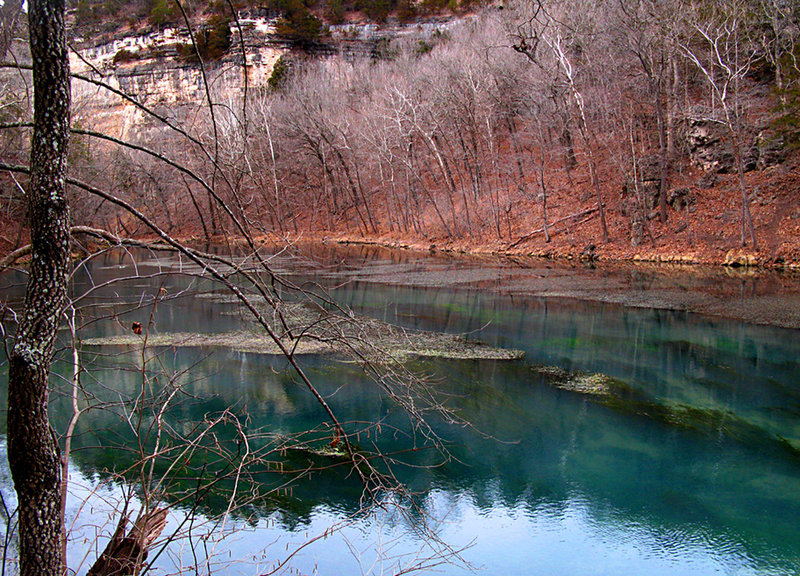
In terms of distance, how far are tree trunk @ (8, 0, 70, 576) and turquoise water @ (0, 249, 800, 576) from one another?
45cm

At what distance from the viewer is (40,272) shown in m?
2.28

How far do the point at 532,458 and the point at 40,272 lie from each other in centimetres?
668

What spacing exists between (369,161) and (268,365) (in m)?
33.7

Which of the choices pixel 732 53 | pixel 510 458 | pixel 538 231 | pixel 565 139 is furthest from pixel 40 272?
pixel 565 139

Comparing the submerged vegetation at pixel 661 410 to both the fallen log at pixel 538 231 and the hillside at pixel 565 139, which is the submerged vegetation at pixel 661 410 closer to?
the hillside at pixel 565 139

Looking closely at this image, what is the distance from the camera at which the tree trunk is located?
2.22 metres

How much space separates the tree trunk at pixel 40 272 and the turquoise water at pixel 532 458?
0.45m

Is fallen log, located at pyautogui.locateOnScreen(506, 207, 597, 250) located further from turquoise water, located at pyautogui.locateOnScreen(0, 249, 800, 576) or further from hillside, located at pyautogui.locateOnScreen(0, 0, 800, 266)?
turquoise water, located at pyautogui.locateOnScreen(0, 249, 800, 576)

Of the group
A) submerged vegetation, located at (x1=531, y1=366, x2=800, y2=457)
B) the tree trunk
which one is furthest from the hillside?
the tree trunk

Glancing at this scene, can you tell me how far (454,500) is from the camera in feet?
22.7

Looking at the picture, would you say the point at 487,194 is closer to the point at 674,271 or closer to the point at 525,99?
the point at 525,99

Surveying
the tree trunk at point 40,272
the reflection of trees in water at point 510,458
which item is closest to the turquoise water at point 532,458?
the reflection of trees in water at point 510,458

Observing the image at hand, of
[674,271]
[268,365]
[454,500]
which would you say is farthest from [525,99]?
[454,500]

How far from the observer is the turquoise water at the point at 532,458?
19.5 ft
